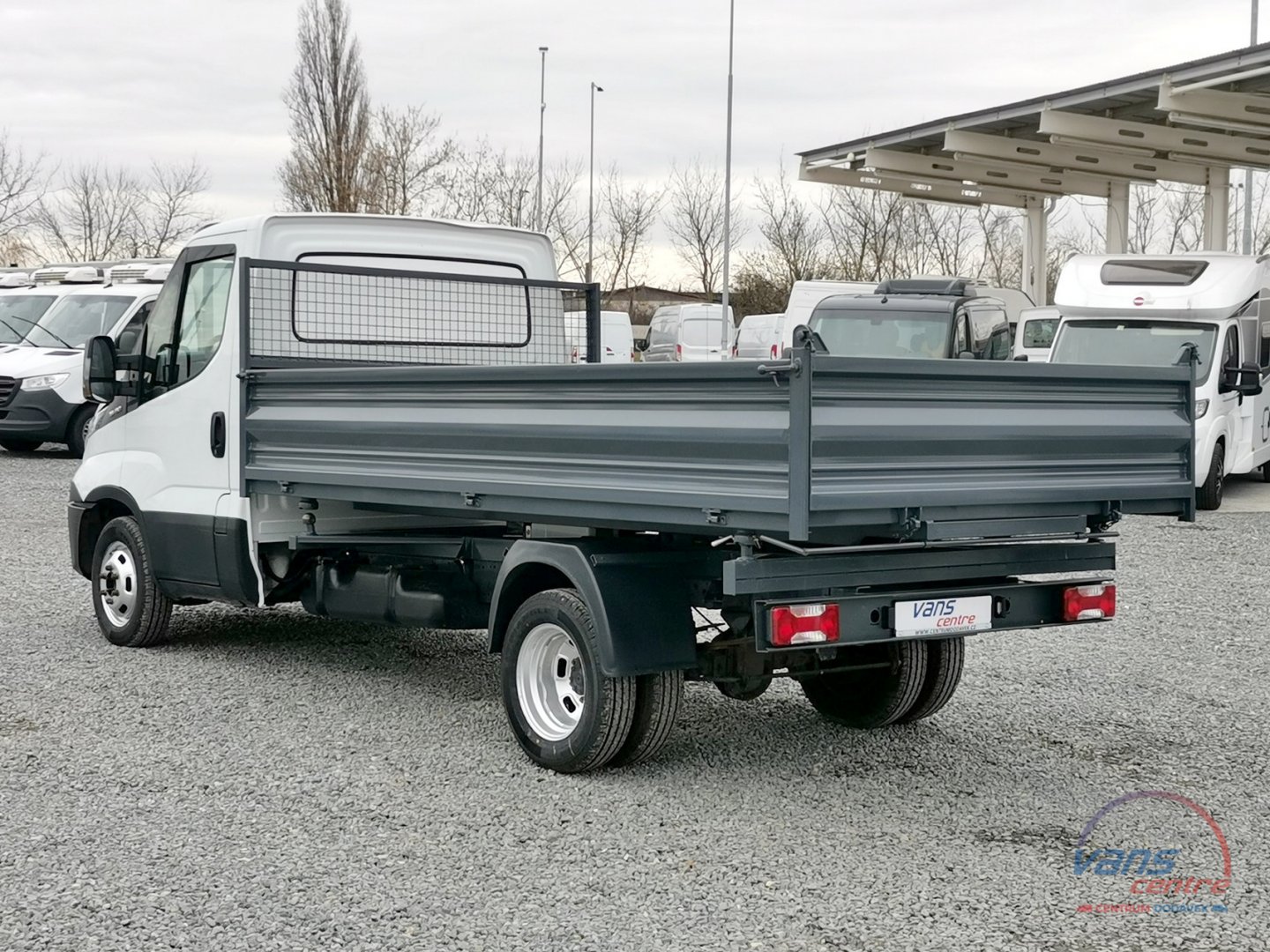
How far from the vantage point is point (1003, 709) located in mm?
7215

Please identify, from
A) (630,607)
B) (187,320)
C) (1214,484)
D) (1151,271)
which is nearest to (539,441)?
(630,607)

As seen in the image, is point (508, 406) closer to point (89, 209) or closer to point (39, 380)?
point (39, 380)

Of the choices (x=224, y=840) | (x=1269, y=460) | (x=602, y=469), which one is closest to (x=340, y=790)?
(x=224, y=840)

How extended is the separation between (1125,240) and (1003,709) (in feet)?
82.3

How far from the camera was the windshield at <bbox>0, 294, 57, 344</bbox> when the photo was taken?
22000 mm

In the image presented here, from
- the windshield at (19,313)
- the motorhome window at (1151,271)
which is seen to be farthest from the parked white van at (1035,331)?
the windshield at (19,313)

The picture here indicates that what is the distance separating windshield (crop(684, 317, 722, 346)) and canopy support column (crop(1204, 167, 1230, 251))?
1264 cm

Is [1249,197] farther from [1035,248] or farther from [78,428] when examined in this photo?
[78,428]

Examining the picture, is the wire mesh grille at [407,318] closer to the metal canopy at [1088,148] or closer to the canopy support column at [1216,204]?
the metal canopy at [1088,148]

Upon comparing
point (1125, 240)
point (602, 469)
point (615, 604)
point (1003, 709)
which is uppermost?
point (1125, 240)

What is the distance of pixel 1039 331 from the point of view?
24.0 meters

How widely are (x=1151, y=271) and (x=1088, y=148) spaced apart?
450 inches

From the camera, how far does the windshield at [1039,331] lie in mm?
23844

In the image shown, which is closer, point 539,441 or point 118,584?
point 539,441
